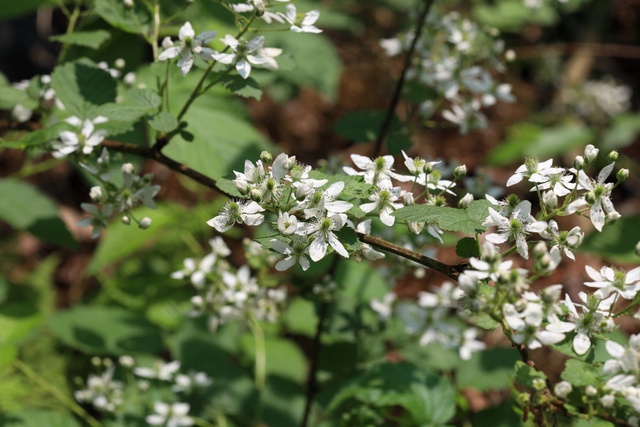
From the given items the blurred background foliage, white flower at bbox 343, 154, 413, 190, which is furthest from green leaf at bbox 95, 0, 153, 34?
white flower at bbox 343, 154, 413, 190

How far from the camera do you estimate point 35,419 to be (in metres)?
2.29

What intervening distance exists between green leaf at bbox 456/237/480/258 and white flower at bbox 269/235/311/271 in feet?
1.37

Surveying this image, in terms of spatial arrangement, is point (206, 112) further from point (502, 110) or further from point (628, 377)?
point (502, 110)

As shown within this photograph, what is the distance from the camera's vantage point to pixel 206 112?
2.57 m

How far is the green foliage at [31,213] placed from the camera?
8.10ft

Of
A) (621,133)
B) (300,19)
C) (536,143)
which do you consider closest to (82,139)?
(300,19)

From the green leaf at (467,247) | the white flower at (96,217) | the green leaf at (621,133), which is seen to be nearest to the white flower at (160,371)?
the white flower at (96,217)

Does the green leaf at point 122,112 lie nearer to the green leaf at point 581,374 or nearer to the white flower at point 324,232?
the white flower at point 324,232

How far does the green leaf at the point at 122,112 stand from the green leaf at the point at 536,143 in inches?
142

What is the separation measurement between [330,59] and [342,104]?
120cm

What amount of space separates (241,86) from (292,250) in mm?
543

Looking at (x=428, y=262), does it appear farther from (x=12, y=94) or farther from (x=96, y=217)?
(x=12, y=94)

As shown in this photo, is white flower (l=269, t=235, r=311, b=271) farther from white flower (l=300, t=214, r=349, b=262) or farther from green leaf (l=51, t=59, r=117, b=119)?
green leaf (l=51, t=59, r=117, b=119)

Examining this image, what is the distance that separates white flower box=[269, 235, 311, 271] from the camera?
1.25 metres
